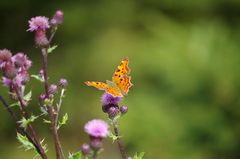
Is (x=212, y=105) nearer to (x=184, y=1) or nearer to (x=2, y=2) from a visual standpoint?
(x=184, y=1)

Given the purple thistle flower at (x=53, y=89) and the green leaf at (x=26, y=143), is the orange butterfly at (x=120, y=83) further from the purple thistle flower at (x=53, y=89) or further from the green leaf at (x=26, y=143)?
the green leaf at (x=26, y=143)

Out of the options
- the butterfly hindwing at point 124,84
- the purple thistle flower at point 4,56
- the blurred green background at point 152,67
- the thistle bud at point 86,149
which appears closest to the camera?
the thistle bud at point 86,149

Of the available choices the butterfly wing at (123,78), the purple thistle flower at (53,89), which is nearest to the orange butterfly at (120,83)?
the butterfly wing at (123,78)

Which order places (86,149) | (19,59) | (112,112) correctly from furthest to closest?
(112,112) → (19,59) → (86,149)

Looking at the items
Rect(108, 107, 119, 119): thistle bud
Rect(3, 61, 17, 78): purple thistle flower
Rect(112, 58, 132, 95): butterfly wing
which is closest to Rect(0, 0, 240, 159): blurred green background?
Rect(112, 58, 132, 95): butterfly wing

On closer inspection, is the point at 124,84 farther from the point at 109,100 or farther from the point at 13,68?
the point at 13,68

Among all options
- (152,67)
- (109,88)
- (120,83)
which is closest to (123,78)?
(120,83)
